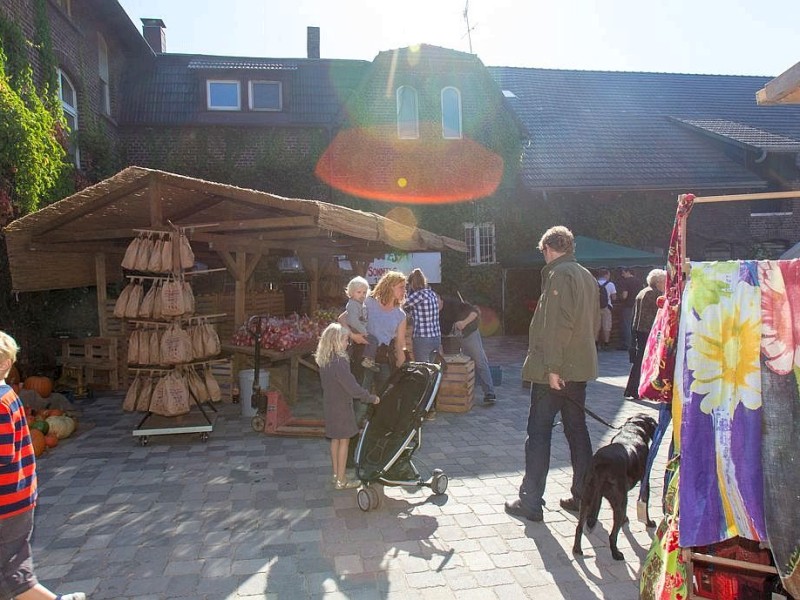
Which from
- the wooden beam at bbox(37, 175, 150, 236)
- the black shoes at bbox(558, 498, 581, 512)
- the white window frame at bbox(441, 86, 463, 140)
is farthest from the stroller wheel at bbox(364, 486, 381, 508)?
the white window frame at bbox(441, 86, 463, 140)

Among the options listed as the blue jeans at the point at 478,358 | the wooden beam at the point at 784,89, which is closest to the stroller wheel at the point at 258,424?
the blue jeans at the point at 478,358

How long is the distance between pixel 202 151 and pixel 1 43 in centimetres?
798

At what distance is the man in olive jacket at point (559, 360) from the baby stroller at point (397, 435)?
0.84 metres

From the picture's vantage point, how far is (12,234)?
6.95 meters

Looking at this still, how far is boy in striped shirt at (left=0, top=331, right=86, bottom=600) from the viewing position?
2754mm

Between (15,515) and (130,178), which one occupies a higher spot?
(130,178)

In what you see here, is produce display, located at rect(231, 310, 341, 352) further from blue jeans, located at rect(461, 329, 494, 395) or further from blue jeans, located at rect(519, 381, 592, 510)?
blue jeans, located at rect(519, 381, 592, 510)

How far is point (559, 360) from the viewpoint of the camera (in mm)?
3918

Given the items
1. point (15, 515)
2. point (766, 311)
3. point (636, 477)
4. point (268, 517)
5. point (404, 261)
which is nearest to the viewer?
point (766, 311)

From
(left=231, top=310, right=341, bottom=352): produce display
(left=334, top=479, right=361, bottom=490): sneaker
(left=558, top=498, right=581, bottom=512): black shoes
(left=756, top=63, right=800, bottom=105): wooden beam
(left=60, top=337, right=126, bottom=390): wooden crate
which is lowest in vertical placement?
(left=558, top=498, right=581, bottom=512): black shoes

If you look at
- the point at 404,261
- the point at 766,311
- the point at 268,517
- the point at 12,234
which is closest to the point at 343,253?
the point at 404,261

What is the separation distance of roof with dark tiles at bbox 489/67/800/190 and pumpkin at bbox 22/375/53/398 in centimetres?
1309

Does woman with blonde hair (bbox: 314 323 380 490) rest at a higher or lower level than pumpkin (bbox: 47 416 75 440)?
higher

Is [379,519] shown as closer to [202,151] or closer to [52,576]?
→ [52,576]
